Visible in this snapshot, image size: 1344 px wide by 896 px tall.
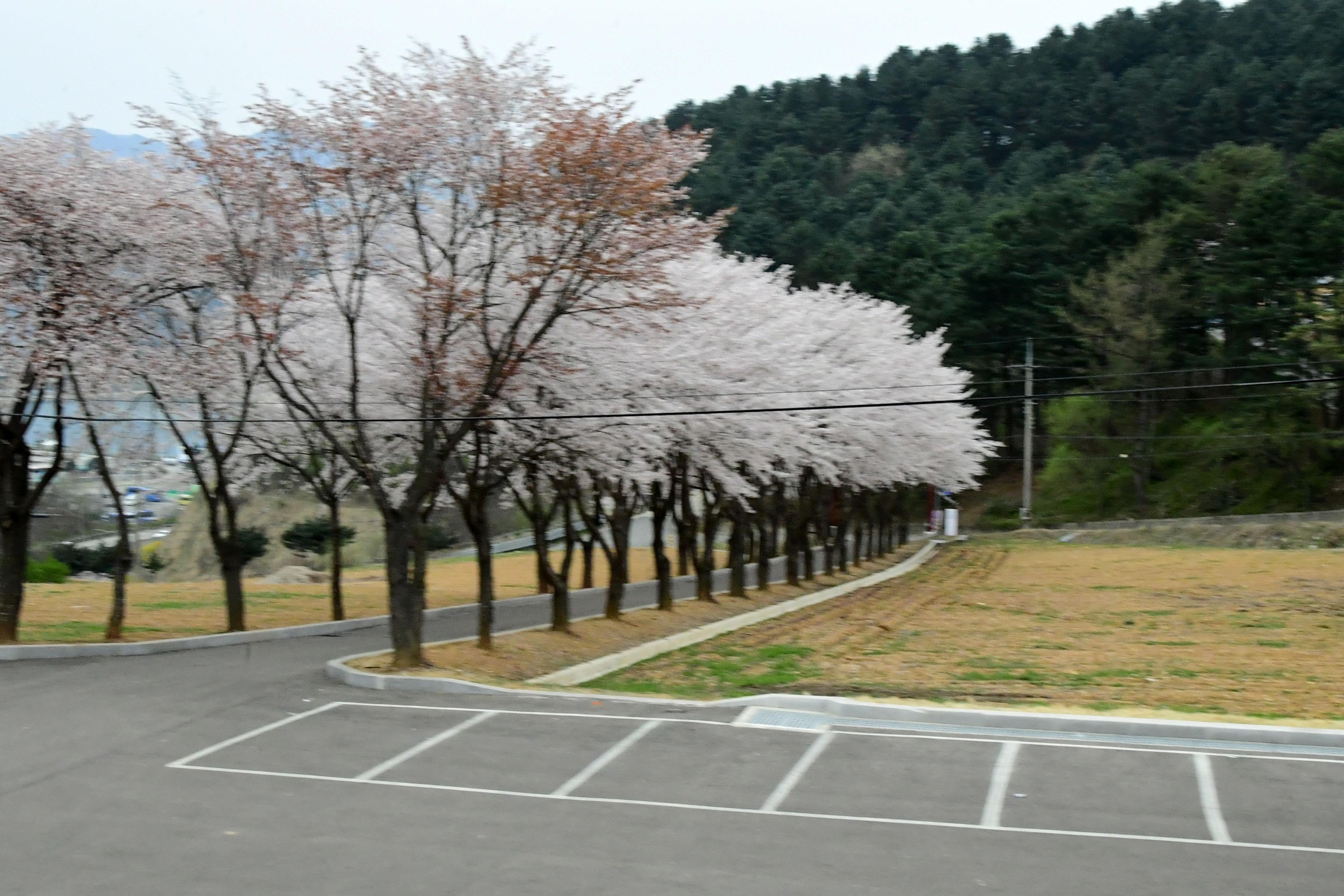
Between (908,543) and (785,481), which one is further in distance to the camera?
(908,543)

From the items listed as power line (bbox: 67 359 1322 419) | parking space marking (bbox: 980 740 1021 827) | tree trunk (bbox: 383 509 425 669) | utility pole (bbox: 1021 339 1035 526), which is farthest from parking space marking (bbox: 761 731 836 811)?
utility pole (bbox: 1021 339 1035 526)

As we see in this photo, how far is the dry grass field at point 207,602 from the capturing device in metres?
27.1

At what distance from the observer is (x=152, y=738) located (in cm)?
1336

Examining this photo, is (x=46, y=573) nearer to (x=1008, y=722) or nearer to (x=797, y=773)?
(x=1008, y=722)

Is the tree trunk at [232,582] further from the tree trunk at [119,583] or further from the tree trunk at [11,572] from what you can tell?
the tree trunk at [11,572]

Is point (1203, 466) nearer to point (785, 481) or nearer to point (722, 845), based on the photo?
point (785, 481)

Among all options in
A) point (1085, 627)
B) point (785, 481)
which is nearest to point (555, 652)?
point (1085, 627)

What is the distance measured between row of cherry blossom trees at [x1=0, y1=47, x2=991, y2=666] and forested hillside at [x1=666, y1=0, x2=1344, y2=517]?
21.7 meters

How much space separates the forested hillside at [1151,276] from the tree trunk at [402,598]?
27129 mm

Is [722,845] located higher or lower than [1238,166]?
lower

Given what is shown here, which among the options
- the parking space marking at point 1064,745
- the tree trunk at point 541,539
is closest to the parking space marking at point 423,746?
the parking space marking at point 1064,745

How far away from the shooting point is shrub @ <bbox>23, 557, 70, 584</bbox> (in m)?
48.1

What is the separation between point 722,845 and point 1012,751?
3.96 m

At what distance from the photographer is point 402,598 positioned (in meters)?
19.2
